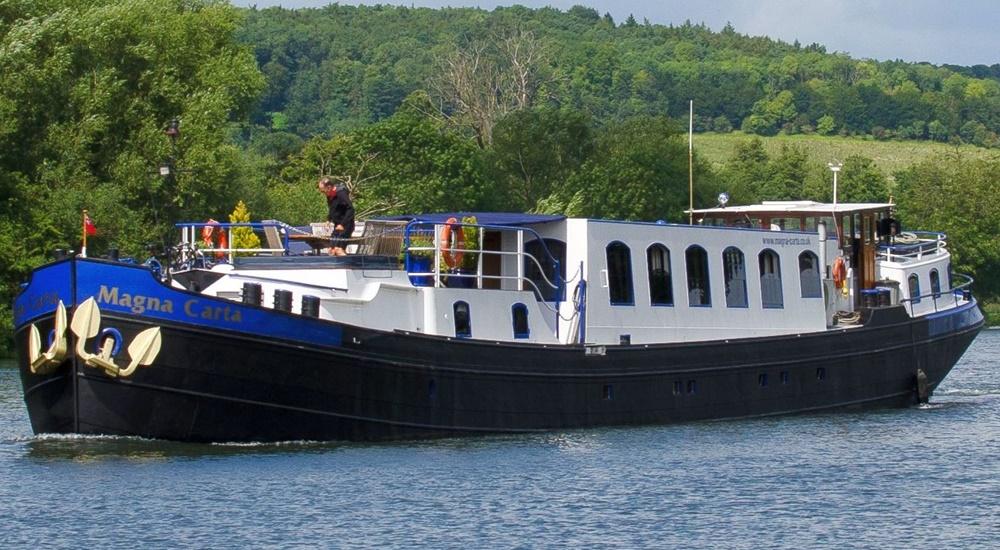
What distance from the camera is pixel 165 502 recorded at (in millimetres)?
21609

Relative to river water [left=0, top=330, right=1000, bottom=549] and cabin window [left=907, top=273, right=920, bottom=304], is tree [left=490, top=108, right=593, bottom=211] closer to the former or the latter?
cabin window [left=907, top=273, right=920, bottom=304]

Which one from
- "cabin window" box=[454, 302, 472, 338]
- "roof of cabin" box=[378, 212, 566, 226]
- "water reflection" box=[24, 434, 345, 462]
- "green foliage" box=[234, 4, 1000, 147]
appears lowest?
"water reflection" box=[24, 434, 345, 462]

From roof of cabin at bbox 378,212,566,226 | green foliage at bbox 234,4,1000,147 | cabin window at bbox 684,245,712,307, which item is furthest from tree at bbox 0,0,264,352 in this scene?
green foliage at bbox 234,4,1000,147

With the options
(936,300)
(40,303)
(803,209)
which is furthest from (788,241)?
(40,303)

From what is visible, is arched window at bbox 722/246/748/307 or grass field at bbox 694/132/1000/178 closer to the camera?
arched window at bbox 722/246/748/307

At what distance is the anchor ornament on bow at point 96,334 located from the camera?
2355 centimetres

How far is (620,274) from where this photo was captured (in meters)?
28.3

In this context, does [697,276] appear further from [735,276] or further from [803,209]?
[803,209]

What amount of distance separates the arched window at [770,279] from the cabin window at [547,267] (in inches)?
174

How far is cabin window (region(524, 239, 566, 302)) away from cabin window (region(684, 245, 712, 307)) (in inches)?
100

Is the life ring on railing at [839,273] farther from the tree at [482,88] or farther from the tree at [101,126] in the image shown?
the tree at [482,88]

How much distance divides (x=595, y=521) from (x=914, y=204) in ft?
219

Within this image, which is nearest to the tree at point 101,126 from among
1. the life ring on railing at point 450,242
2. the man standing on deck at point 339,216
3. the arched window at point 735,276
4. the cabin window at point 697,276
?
the arched window at point 735,276

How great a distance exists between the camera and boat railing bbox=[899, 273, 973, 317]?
33812 mm
